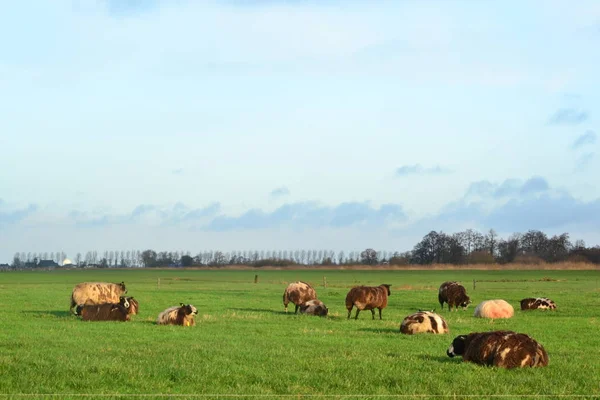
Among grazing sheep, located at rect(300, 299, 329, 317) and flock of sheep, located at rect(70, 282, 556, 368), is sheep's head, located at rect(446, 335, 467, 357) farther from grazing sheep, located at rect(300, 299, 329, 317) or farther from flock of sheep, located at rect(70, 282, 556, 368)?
grazing sheep, located at rect(300, 299, 329, 317)

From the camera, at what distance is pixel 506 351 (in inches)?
576

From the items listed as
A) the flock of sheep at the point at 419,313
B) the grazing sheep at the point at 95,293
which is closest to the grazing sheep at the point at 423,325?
the flock of sheep at the point at 419,313

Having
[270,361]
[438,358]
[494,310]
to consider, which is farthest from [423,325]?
[494,310]

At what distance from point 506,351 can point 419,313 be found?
8291 mm

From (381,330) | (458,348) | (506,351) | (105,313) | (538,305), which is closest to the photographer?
(506,351)

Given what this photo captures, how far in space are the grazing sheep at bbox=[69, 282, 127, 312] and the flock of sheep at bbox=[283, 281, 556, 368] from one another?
25.6 feet

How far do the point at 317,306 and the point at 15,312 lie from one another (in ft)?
41.1

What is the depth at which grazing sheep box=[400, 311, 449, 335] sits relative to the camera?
73.6 feet

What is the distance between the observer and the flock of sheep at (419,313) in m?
14.7

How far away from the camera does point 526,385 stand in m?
12.8

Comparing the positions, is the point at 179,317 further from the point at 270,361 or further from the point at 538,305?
the point at 538,305

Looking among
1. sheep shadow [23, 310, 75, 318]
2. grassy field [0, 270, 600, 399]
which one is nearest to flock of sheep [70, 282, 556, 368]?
grassy field [0, 270, 600, 399]

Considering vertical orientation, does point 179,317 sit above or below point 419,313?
below

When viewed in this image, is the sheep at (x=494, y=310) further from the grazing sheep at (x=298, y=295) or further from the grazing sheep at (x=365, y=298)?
the grazing sheep at (x=298, y=295)
